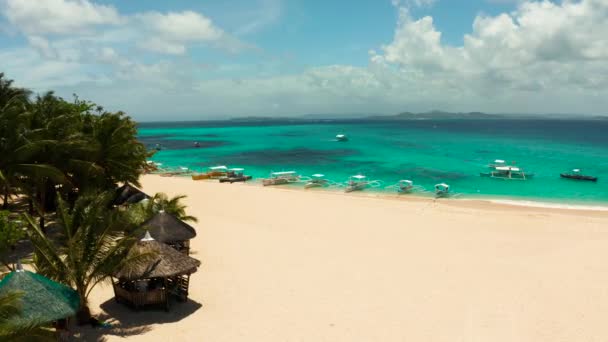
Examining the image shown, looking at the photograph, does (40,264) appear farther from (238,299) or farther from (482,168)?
(482,168)

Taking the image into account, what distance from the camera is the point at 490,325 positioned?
8.77 metres

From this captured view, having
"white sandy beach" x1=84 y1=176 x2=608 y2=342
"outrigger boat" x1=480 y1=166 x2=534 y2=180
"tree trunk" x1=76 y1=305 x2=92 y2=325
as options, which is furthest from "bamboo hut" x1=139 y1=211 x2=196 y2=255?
"outrigger boat" x1=480 y1=166 x2=534 y2=180

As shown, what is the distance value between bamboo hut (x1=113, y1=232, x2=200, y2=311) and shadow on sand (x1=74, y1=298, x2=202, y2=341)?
6.0 inches

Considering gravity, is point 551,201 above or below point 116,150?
below

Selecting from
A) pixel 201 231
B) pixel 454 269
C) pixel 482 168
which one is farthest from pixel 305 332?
pixel 482 168

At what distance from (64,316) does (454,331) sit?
7384mm

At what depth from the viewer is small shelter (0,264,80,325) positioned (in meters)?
6.42

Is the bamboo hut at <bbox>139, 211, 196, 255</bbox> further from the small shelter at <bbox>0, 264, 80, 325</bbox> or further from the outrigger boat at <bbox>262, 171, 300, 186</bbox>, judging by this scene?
the outrigger boat at <bbox>262, 171, 300, 186</bbox>

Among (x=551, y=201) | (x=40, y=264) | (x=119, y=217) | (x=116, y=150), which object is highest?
(x=116, y=150)

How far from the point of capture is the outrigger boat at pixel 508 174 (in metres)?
33.8

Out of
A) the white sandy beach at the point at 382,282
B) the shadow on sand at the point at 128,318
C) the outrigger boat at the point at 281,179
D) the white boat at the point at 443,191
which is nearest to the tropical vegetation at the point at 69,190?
the shadow on sand at the point at 128,318

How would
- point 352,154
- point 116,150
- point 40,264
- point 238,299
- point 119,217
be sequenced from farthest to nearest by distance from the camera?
point 352,154, point 116,150, point 238,299, point 119,217, point 40,264

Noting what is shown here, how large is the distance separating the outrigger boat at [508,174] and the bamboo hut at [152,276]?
1238 inches

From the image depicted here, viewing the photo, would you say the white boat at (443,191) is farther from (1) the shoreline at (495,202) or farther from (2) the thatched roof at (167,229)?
(2) the thatched roof at (167,229)
